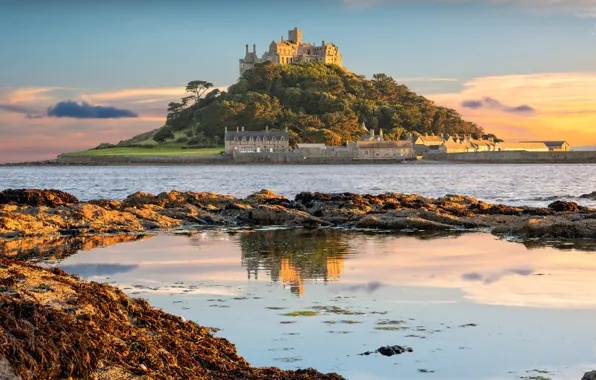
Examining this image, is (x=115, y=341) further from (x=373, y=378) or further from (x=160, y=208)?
(x=160, y=208)

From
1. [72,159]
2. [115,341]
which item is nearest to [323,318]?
[115,341]

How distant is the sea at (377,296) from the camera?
6452mm

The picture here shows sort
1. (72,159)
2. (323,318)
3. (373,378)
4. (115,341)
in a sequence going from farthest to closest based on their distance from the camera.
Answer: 1. (72,159)
2. (323,318)
3. (373,378)
4. (115,341)

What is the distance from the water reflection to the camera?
13.4m

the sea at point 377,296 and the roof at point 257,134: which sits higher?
the roof at point 257,134

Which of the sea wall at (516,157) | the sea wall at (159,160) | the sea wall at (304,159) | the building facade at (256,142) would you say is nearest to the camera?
the sea wall at (516,157)

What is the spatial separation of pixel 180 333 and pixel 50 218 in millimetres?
12833

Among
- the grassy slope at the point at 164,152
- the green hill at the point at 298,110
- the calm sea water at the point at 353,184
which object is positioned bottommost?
the calm sea water at the point at 353,184

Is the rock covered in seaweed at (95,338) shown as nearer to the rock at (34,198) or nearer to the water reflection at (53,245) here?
the water reflection at (53,245)

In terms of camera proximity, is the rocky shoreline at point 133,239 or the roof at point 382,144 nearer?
the rocky shoreline at point 133,239

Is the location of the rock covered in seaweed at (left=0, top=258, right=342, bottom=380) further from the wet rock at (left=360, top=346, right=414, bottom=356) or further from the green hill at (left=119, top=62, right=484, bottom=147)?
the green hill at (left=119, top=62, right=484, bottom=147)

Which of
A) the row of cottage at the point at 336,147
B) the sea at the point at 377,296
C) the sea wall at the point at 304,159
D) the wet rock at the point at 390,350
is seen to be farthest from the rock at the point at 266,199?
the row of cottage at the point at 336,147

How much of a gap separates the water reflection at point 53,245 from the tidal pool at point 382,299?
38 centimetres

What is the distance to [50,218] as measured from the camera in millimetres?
18172
